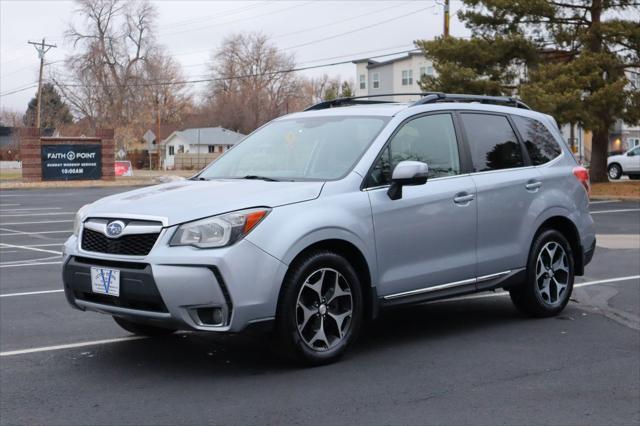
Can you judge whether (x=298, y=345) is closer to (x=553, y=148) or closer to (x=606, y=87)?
(x=553, y=148)

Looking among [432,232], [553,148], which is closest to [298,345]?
[432,232]

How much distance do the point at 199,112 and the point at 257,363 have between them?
112 metres

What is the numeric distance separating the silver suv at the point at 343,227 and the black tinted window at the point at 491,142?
16 millimetres

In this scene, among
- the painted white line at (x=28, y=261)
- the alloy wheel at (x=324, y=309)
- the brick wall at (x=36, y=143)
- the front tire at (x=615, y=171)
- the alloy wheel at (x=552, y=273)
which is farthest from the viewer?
the brick wall at (x=36, y=143)

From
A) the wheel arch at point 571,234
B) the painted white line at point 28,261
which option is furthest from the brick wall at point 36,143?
the wheel arch at point 571,234

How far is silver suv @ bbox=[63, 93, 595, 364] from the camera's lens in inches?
212

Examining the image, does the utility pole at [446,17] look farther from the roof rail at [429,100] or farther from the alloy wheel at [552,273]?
the alloy wheel at [552,273]

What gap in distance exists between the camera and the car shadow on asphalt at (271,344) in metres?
5.93

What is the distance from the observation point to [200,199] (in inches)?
223

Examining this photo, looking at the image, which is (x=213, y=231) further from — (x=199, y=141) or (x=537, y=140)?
(x=199, y=141)

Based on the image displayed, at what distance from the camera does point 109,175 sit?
46.7 m

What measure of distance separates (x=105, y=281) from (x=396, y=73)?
250ft

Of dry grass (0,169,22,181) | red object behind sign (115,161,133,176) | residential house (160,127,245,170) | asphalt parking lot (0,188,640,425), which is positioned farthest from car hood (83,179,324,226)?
residential house (160,127,245,170)

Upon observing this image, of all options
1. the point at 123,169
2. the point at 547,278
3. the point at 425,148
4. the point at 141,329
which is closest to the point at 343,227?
the point at 425,148
